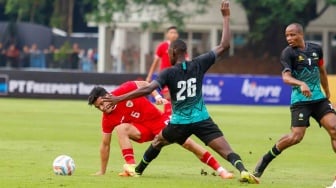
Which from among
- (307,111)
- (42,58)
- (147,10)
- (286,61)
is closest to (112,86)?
(42,58)

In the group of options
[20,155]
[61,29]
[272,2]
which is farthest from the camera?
[61,29]

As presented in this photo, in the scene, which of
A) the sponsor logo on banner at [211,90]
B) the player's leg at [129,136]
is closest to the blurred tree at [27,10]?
the sponsor logo on banner at [211,90]

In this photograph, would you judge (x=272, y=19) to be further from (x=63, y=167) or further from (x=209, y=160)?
(x=63, y=167)

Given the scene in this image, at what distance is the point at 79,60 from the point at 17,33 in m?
4.25

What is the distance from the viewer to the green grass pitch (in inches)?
558

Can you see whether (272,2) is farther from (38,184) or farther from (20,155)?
(38,184)

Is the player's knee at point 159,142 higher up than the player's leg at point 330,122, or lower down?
lower down

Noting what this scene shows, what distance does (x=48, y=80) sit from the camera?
4116 centimetres

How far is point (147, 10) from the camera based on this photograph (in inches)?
2283

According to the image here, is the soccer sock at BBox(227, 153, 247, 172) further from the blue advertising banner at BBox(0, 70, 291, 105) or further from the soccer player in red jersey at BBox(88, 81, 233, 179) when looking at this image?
the blue advertising banner at BBox(0, 70, 291, 105)

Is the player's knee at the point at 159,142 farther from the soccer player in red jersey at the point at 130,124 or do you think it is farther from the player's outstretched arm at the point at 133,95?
the player's outstretched arm at the point at 133,95

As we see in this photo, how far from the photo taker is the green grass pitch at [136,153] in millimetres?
14164

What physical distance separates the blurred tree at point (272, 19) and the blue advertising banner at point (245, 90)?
12.5 meters

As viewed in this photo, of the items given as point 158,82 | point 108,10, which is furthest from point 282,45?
point 158,82
